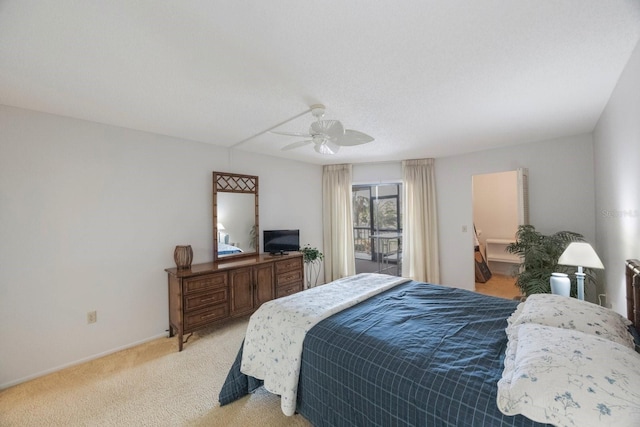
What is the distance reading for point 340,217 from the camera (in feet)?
16.7

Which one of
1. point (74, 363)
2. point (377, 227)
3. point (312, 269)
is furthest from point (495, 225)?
point (74, 363)

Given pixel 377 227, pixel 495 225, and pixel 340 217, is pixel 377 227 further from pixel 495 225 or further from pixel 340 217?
pixel 495 225

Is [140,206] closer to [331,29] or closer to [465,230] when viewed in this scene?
[331,29]

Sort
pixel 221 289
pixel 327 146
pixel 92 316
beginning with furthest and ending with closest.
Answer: pixel 221 289
pixel 92 316
pixel 327 146

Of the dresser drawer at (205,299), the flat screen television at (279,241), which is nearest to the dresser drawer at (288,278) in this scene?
the flat screen television at (279,241)

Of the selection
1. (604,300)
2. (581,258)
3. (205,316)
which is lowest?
(205,316)

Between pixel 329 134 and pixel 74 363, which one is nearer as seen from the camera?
pixel 329 134

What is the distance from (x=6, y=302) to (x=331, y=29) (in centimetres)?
340

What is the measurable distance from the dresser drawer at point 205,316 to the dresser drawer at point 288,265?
0.88 metres

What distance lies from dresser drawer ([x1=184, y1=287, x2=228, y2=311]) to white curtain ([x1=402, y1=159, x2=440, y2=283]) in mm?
3252

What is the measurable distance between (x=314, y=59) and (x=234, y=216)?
2652 mm

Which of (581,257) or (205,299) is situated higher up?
(581,257)

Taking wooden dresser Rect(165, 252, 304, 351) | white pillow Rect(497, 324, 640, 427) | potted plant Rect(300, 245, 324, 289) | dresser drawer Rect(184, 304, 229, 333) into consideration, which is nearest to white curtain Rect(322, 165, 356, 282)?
potted plant Rect(300, 245, 324, 289)

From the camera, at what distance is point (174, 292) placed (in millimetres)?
2910
